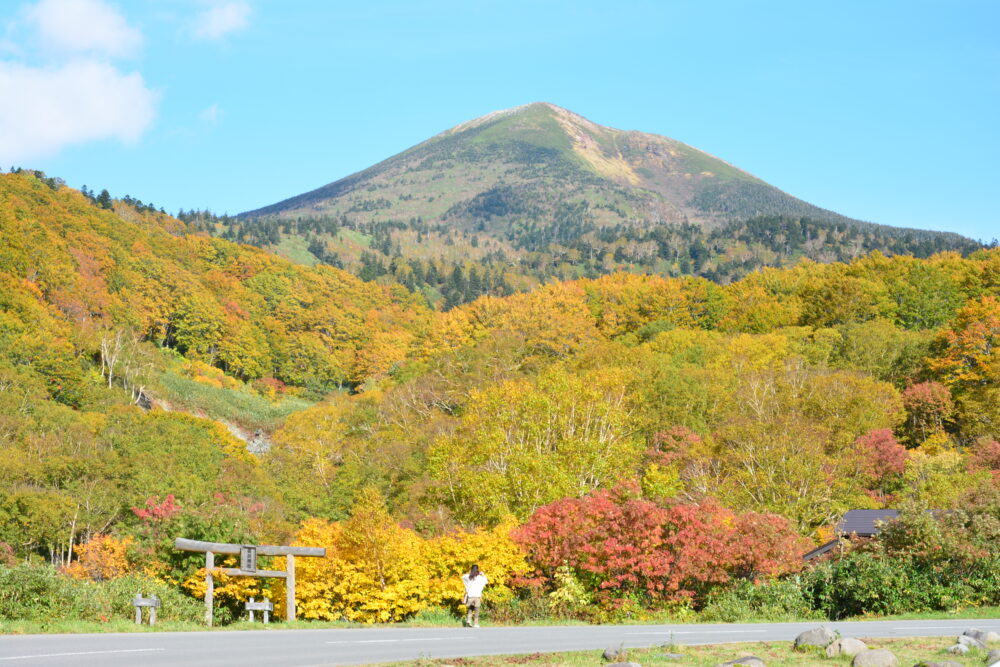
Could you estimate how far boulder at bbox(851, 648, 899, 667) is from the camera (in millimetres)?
13125

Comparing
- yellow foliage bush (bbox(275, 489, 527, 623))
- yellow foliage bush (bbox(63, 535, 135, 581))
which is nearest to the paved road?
yellow foliage bush (bbox(275, 489, 527, 623))

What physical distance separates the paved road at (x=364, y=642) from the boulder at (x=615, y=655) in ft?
3.50

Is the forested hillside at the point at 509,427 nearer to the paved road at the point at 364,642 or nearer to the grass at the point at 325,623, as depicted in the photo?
the grass at the point at 325,623

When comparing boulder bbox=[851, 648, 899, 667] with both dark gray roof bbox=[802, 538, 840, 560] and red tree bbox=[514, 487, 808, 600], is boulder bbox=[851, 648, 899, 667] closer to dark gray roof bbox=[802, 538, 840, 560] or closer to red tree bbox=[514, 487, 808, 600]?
red tree bbox=[514, 487, 808, 600]

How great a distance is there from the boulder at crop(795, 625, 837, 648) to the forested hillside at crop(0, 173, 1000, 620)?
8.30 m

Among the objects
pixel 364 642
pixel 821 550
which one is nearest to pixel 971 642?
pixel 364 642

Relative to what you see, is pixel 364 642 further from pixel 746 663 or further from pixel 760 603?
pixel 760 603

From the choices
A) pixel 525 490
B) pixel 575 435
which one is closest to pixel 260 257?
pixel 575 435

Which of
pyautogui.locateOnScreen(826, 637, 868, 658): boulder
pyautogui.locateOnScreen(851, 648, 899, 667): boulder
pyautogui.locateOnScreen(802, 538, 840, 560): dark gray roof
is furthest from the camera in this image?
pyautogui.locateOnScreen(802, 538, 840, 560): dark gray roof

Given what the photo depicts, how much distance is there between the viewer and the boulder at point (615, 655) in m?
13.8

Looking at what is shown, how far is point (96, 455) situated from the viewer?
209 feet

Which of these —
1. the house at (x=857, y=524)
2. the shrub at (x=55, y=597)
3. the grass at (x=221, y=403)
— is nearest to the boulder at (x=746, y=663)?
the shrub at (x=55, y=597)

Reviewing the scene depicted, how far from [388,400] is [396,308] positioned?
304 feet

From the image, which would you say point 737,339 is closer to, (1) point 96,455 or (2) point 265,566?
(1) point 96,455
